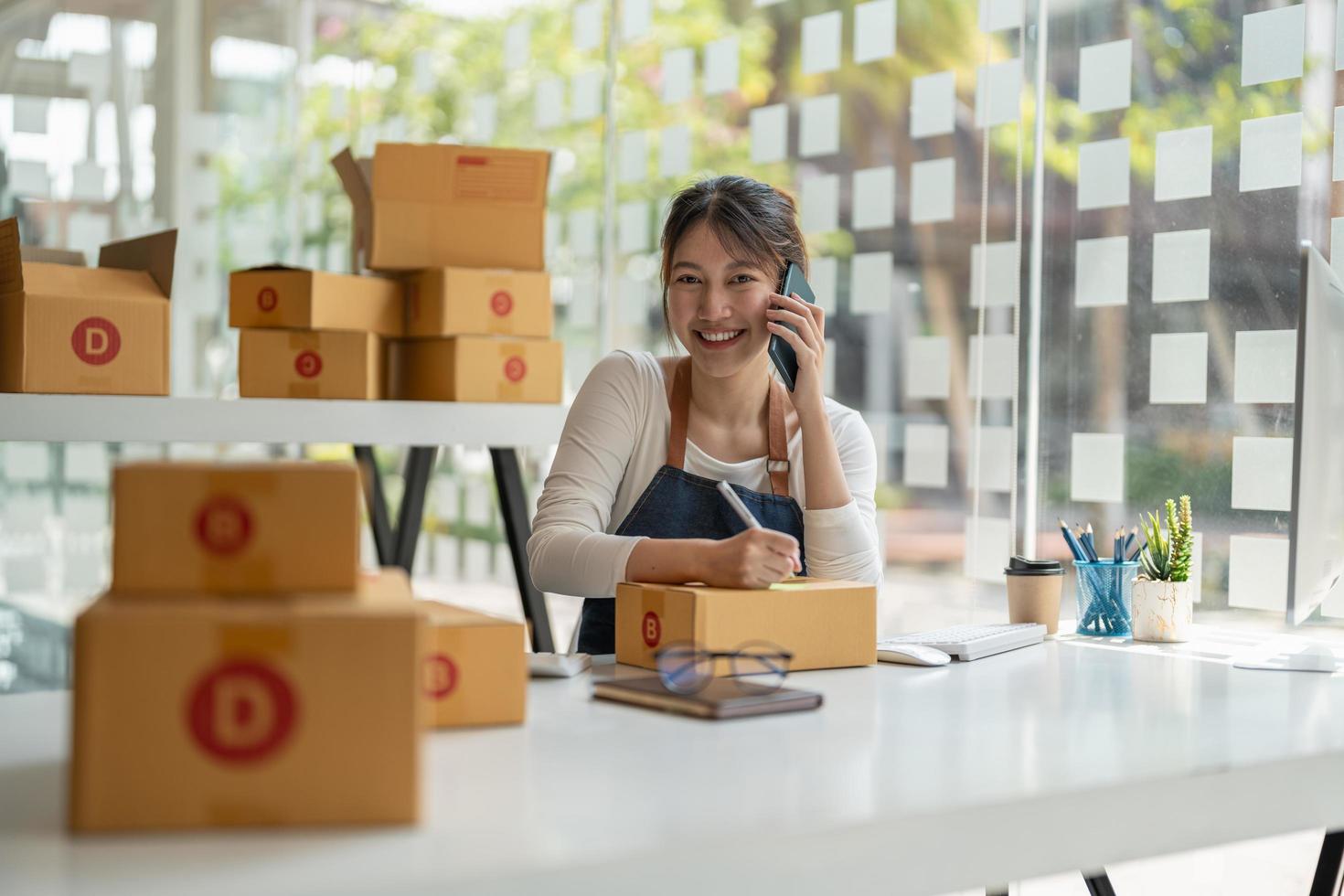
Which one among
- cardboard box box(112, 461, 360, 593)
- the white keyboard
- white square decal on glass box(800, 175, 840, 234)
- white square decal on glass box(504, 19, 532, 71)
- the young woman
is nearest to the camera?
cardboard box box(112, 461, 360, 593)

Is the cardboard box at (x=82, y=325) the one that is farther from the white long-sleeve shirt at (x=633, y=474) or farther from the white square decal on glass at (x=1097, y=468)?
the white square decal on glass at (x=1097, y=468)

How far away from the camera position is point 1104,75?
2324 millimetres

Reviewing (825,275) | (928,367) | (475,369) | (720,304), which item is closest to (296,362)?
(475,369)

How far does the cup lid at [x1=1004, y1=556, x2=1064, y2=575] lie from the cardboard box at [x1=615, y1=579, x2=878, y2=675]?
1.47 feet

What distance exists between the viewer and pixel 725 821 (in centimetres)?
81

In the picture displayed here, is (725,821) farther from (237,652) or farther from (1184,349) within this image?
(1184,349)

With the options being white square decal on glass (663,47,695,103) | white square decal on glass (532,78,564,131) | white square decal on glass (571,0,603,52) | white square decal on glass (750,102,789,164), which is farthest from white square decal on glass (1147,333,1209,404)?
white square decal on glass (532,78,564,131)

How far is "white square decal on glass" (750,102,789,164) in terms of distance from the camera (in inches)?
126

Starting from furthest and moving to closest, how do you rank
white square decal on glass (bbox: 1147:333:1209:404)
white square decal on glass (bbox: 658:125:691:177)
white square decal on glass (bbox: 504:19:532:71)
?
white square decal on glass (bbox: 504:19:532:71), white square decal on glass (bbox: 658:125:691:177), white square decal on glass (bbox: 1147:333:1209:404)

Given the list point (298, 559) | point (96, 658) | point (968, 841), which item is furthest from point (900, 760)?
point (96, 658)

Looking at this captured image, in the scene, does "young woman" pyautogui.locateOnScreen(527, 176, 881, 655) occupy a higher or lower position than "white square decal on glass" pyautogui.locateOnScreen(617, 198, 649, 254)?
lower

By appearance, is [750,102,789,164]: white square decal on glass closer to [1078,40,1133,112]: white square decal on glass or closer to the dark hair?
[1078,40,1133,112]: white square decal on glass

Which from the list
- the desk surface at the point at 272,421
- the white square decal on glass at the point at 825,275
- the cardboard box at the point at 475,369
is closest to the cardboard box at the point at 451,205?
the cardboard box at the point at 475,369

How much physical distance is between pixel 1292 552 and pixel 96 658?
1.15 meters
